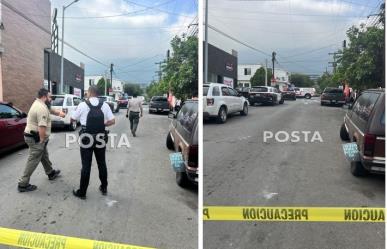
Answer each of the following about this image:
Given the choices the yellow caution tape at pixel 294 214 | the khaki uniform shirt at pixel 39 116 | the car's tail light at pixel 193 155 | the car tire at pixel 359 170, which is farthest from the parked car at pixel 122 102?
the car tire at pixel 359 170

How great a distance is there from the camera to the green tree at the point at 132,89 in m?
2.61

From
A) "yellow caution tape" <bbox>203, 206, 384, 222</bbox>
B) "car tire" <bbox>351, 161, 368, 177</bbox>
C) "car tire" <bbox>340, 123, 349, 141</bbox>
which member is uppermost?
"car tire" <bbox>340, 123, 349, 141</bbox>

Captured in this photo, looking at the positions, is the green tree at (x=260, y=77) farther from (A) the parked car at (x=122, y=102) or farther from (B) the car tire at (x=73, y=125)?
(B) the car tire at (x=73, y=125)

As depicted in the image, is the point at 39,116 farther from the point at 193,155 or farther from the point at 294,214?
the point at 294,214

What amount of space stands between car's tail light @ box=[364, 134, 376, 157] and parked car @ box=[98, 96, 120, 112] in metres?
1.45

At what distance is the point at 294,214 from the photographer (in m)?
2.21

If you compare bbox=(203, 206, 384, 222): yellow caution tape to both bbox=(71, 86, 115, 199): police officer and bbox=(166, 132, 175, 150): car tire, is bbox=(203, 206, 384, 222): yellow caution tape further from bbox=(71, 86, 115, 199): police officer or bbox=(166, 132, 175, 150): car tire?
bbox=(71, 86, 115, 199): police officer

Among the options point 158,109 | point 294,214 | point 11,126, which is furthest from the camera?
Answer: point 11,126

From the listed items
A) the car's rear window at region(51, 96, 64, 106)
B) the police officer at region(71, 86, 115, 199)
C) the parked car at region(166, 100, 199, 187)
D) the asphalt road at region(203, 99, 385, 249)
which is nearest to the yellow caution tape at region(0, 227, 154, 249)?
the police officer at region(71, 86, 115, 199)

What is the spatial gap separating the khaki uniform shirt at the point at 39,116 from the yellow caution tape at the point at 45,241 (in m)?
0.62

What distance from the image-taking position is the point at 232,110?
2402 millimetres

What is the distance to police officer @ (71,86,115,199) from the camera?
2.42 metres

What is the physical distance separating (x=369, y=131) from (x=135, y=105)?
54.8 inches

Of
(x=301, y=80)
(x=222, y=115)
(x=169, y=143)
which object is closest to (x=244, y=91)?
(x=222, y=115)
